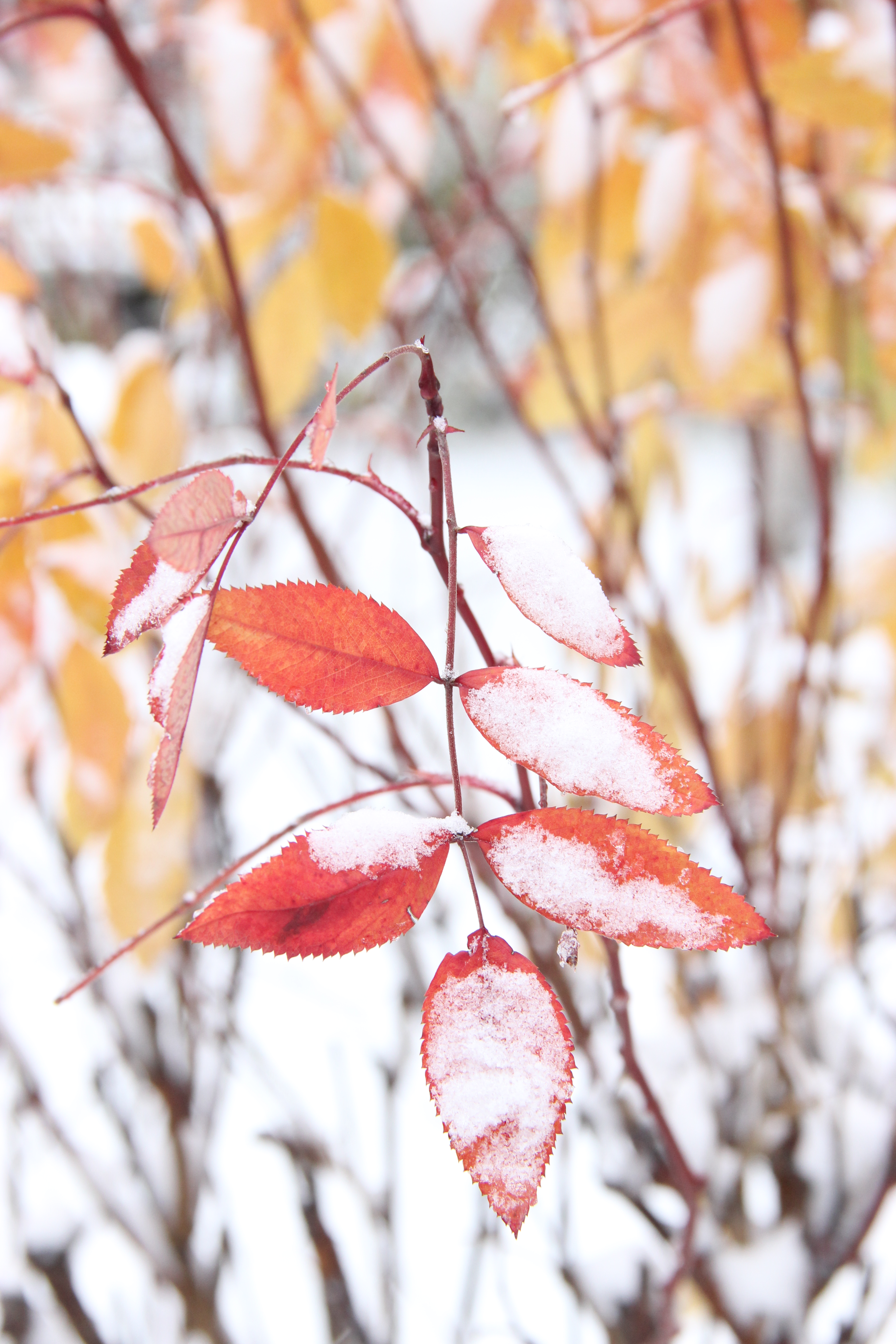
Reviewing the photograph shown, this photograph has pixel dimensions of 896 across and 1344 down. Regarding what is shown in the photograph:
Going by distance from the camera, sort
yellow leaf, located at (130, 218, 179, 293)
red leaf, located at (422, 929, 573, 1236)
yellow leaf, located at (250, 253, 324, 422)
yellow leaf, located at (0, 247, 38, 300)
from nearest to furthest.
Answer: red leaf, located at (422, 929, 573, 1236) → yellow leaf, located at (0, 247, 38, 300) → yellow leaf, located at (250, 253, 324, 422) → yellow leaf, located at (130, 218, 179, 293)

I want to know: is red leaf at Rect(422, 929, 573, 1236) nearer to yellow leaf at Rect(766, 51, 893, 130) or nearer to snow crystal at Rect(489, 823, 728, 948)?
snow crystal at Rect(489, 823, 728, 948)

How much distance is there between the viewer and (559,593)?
190mm

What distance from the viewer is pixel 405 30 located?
0.51m

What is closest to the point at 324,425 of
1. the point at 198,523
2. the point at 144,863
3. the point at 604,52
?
the point at 198,523

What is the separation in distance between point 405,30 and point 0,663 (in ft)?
1.24

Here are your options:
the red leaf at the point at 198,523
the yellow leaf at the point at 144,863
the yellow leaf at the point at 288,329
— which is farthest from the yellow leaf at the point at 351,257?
the red leaf at the point at 198,523

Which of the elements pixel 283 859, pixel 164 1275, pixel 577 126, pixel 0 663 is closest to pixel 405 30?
pixel 577 126

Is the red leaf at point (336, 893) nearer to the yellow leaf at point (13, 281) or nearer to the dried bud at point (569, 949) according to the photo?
the dried bud at point (569, 949)

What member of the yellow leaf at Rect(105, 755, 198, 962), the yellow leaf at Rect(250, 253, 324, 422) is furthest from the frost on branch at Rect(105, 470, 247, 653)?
the yellow leaf at Rect(250, 253, 324, 422)

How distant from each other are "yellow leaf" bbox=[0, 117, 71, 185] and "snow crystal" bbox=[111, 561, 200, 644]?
348 millimetres

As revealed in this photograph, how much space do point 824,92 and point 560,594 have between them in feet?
1.07

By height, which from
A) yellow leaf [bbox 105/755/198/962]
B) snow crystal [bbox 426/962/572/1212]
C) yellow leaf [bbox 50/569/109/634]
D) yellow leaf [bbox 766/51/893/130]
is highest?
yellow leaf [bbox 766/51/893/130]

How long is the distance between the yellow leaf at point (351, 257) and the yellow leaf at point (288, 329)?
6 centimetres

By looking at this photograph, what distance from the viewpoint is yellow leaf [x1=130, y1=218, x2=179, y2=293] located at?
0.78 m
